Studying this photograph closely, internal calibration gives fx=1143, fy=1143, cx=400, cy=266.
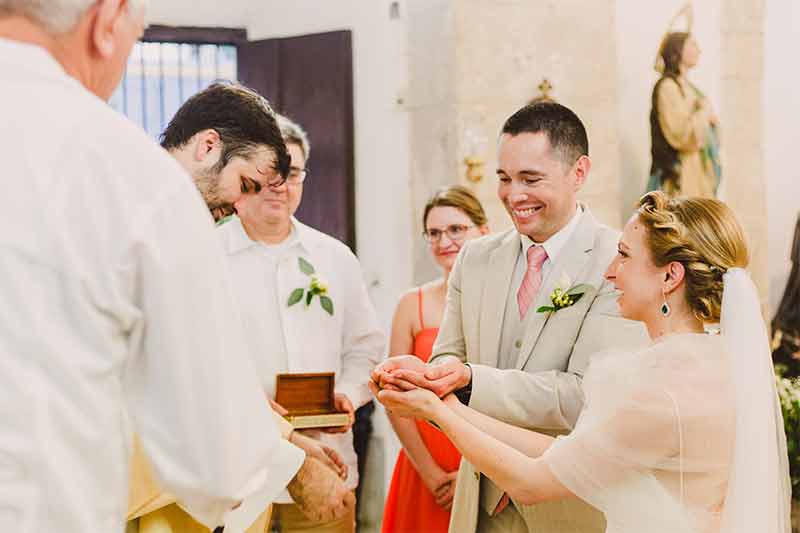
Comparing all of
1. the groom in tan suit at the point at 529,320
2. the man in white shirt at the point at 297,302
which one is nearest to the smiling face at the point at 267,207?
the man in white shirt at the point at 297,302

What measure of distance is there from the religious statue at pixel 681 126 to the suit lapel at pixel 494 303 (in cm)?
434

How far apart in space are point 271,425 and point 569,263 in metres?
1.97

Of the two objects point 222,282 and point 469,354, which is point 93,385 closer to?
point 222,282

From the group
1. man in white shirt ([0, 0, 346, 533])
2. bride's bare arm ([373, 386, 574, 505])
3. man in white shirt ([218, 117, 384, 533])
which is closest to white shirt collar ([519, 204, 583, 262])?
bride's bare arm ([373, 386, 574, 505])

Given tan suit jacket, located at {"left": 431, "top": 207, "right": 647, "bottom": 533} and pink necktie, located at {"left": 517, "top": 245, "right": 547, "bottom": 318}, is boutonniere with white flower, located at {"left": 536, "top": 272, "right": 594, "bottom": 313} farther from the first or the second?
pink necktie, located at {"left": 517, "top": 245, "right": 547, "bottom": 318}

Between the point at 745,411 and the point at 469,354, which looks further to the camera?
the point at 469,354

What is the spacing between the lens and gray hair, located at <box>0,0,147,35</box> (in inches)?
63.6

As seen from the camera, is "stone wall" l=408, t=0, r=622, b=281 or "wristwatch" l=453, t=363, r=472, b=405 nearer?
"wristwatch" l=453, t=363, r=472, b=405

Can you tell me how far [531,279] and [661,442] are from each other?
0.93 m

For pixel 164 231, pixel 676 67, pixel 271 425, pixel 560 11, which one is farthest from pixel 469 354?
pixel 676 67

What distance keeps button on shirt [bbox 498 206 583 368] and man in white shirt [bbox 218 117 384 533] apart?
888 millimetres

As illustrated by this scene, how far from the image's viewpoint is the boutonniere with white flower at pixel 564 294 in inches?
133

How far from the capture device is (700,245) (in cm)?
296

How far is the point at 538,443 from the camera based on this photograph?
3.28 m
